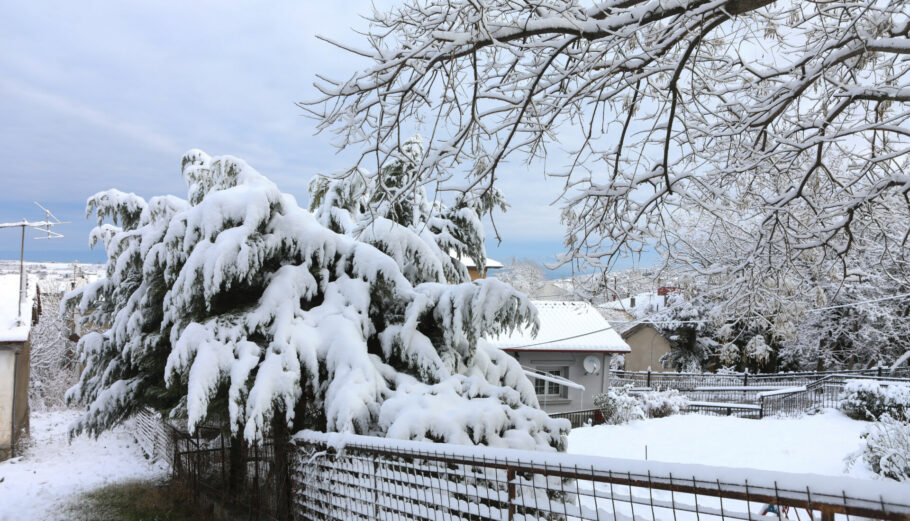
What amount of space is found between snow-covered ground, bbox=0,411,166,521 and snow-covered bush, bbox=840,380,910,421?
16838mm

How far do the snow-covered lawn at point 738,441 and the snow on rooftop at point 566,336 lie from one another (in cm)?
356

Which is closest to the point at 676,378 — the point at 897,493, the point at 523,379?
the point at 523,379

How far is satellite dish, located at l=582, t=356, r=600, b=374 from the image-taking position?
20.3 metres

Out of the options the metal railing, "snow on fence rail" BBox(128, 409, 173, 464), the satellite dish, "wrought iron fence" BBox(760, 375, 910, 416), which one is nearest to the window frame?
the satellite dish

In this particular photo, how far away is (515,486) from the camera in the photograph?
2.96 metres

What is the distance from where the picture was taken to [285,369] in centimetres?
479

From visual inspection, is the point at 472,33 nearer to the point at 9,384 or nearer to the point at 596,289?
the point at 596,289

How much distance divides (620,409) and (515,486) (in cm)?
1538

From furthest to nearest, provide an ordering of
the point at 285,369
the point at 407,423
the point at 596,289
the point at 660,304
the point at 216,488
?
the point at 660,304 < the point at 216,488 < the point at 596,289 < the point at 285,369 < the point at 407,423

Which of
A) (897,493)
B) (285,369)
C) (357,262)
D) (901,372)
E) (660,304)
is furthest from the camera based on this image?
(660,304)

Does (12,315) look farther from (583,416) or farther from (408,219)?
(583,416)

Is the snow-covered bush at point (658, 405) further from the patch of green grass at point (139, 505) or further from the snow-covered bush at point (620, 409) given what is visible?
the patch of green grass at point (139, 505)

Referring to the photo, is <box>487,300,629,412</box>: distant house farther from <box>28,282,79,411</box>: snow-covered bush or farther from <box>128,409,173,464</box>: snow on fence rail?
Answer: <box>28,282,79,411</box>: snow-covered bush

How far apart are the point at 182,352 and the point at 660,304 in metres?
33.7
